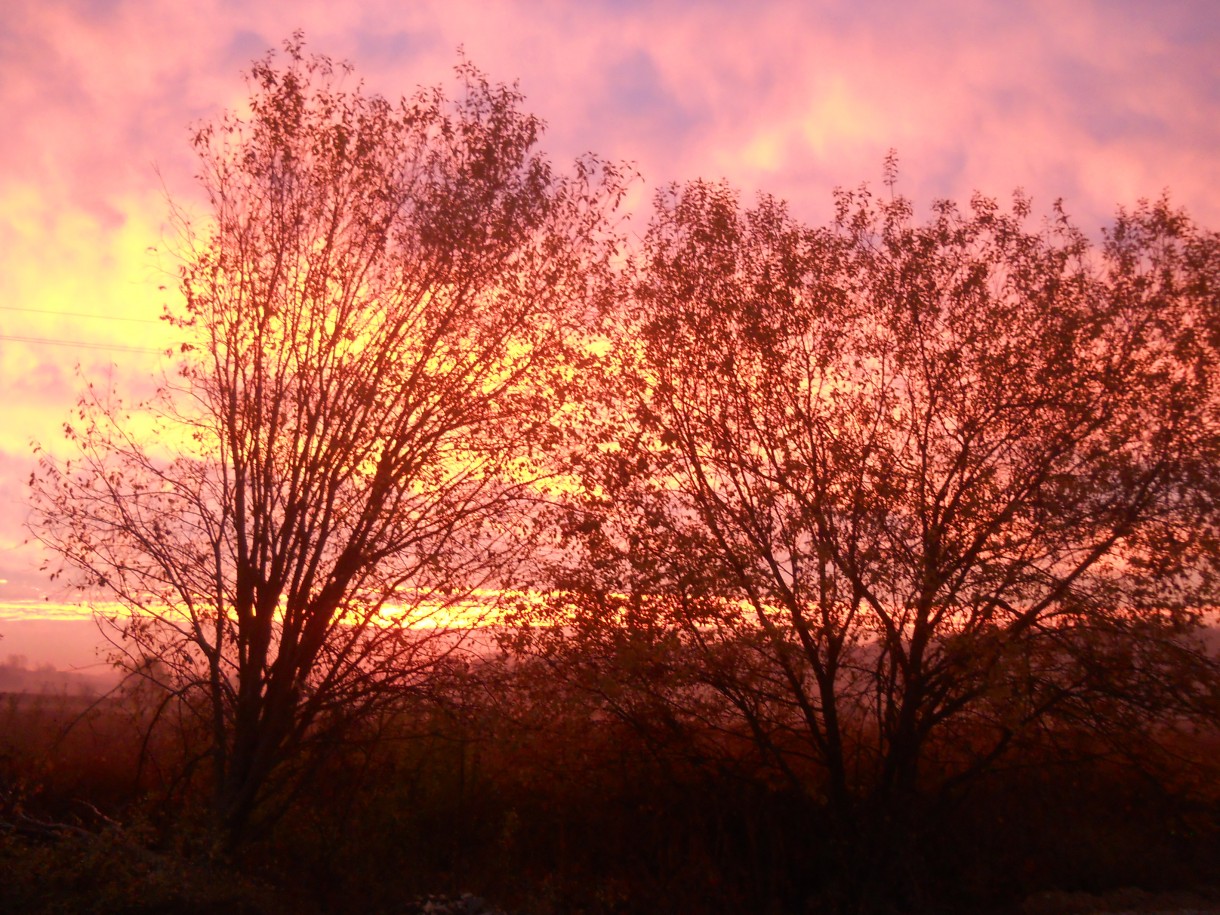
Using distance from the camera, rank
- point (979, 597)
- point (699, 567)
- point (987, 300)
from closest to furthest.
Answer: point (979, 597), point (699, 567), point (987, 300)

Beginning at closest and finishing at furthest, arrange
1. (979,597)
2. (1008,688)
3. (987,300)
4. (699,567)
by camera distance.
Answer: (1008,688)
(979,597)
(699,567)
(987,300)

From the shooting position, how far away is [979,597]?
1392 cm

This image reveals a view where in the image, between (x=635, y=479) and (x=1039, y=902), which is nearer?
(x=635, y=479)

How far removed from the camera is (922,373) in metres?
15.9

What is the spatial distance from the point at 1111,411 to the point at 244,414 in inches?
506

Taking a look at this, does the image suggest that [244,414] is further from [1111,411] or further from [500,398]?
[1111,411]

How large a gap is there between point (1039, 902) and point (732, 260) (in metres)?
12.7

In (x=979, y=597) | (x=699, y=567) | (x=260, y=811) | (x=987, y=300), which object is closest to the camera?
(x=979, y=597)

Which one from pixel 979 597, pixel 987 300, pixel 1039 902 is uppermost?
pixel 987 300

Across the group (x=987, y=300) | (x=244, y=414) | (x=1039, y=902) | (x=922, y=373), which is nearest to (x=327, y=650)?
(x=244, y=414)

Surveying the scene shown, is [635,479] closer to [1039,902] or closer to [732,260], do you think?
[732,260]

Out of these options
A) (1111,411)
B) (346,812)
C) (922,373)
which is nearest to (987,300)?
(922,373)

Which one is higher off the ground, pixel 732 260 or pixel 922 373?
pixel 732 260

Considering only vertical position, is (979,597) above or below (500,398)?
below
